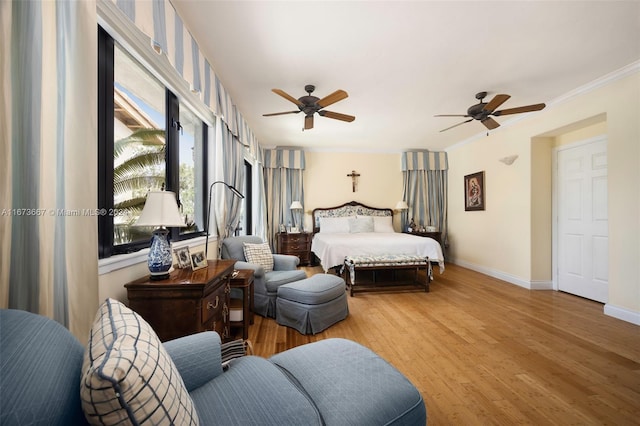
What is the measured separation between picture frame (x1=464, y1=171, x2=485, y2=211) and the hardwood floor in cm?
196

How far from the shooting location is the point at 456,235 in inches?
230

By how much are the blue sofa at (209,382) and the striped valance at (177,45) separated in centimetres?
156

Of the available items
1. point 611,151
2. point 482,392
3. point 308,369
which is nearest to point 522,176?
point 611,151

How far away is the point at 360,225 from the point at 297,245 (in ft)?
4.53

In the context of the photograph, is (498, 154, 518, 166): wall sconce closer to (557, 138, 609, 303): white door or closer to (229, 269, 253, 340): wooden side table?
(557, 138, 609, 303): white door

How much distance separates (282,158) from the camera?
18.9ft

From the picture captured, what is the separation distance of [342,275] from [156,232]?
314 centimetres

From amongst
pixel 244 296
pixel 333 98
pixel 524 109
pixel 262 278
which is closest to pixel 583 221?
pixel 524 109

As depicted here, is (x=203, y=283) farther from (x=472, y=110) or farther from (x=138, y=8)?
(x=472, y=110)

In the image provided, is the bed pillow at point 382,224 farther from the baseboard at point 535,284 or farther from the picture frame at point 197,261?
the picture frame at point 197,261

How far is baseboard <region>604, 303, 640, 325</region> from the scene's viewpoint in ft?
8.66

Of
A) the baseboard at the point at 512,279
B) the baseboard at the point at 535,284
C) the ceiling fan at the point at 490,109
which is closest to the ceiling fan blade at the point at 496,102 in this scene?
the ceiling fan at the point at 490,109

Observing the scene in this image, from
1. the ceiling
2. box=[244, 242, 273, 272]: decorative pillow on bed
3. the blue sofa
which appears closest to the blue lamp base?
the blue sofa

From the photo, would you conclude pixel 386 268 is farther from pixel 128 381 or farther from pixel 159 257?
pixel 128 381
